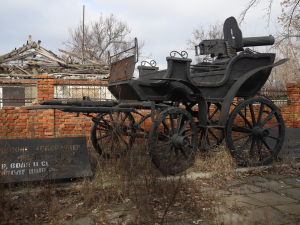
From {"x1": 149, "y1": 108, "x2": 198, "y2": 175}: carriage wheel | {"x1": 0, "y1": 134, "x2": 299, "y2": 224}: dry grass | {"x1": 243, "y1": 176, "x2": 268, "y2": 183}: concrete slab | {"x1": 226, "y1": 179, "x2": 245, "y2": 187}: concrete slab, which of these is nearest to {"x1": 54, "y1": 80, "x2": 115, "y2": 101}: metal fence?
{"x1": 149, "y1": 108, "x2": 198, "y2": 175}: carriage wheel

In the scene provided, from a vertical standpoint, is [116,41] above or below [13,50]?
above

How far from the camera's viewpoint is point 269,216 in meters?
3.36

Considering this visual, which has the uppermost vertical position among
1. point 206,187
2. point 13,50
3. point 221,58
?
point 13,50

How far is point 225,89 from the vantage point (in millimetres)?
5770

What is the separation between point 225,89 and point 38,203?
4.10 m

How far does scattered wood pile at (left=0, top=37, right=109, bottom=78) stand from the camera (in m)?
15.5

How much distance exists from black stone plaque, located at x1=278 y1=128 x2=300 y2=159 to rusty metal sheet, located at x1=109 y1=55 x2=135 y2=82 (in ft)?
12.6

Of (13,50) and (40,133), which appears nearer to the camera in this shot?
(40,133)

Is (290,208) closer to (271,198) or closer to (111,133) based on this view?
(271,198)

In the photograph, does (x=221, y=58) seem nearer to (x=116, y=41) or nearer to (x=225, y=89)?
(x=225, y=89)

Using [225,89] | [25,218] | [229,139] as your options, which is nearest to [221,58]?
[225,89]

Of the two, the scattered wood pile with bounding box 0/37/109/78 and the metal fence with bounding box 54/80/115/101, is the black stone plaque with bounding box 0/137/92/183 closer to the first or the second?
the metal fence with bounding box 54/80/115/101

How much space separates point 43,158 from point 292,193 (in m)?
4.05

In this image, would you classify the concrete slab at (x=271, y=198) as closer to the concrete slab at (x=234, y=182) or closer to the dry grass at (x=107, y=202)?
the concrete slab at (x=234, y=182)
